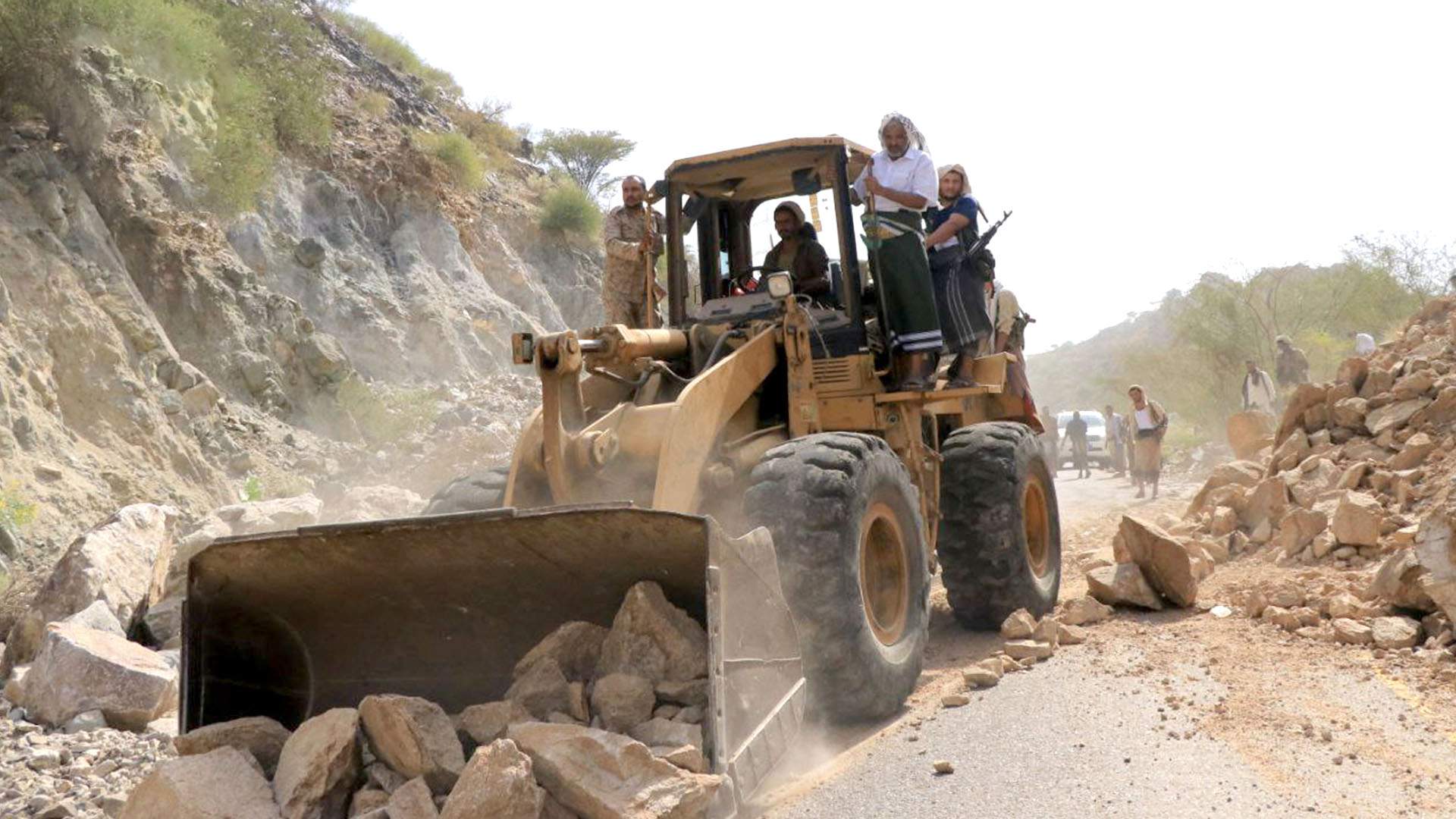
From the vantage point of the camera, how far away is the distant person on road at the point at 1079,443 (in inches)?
1120

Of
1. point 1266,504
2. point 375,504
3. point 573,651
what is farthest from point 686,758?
point 375,504

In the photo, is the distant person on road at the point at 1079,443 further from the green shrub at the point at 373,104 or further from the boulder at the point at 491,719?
the boulder at the point at 491,719

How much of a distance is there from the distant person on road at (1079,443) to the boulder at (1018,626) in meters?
22.1

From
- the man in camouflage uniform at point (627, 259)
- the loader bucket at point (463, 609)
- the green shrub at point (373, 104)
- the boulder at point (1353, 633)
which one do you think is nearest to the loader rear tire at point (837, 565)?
the loader bucket at point (463, 609)

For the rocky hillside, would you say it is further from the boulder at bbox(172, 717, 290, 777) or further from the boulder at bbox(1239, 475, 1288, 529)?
the boulder at bbox(1239, 475, 1288, 529)

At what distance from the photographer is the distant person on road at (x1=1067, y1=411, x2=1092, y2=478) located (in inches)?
1120

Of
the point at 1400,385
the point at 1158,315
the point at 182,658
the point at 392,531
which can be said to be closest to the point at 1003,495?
the point at 392,531

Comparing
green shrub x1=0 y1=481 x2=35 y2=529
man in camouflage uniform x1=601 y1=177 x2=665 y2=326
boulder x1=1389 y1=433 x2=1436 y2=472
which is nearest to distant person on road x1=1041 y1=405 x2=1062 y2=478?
boulder x1=1389 y1=433 x2=1436 y2=472

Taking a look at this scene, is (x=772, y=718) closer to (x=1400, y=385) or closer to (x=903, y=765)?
(x=903, y=765)

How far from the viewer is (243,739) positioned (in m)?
4.19

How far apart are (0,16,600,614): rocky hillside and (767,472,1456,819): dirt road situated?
6.44 m

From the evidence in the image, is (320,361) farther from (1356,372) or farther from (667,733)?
(667,733)

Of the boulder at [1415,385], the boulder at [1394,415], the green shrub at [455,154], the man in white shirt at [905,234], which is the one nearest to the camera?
the man in white shirt at [905,234]

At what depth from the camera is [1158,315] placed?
102500 mm
